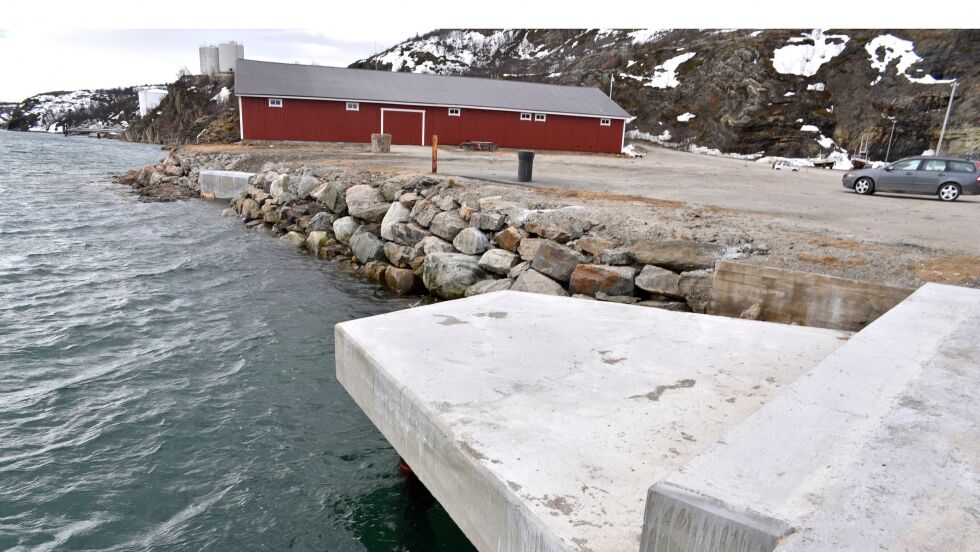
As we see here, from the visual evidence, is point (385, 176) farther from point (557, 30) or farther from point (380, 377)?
point (557, 30)

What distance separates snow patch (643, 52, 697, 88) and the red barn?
2562cm

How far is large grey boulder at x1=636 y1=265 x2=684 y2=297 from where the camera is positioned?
8.37m

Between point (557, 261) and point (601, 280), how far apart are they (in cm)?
109

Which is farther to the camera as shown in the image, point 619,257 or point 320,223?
point 320,223

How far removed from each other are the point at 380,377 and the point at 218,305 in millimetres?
7303

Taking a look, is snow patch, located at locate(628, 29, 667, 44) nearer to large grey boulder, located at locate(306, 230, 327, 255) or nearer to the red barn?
the red barn

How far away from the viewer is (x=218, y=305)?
1052 cm

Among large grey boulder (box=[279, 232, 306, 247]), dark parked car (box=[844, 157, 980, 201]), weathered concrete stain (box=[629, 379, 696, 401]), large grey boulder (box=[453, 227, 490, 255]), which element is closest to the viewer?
weathered concrete stain (box=[629, 379, 696, 401])

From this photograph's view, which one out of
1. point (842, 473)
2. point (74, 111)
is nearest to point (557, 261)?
point (842, 473)

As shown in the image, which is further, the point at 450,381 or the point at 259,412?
the point at 259,412

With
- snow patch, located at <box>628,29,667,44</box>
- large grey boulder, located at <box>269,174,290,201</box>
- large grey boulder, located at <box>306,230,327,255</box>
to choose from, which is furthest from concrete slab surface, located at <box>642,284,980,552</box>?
snow patch, located at <box>628,29,667,44</box>

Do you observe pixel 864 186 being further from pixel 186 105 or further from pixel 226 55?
pixel 226 55

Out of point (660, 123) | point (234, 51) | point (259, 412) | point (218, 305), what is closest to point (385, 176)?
point (218, 305)

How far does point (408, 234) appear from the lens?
13.4 m
